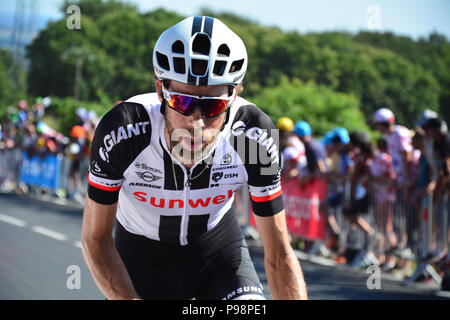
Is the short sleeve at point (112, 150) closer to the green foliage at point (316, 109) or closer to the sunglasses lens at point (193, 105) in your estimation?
the sunglasses lens at point (193, 105)

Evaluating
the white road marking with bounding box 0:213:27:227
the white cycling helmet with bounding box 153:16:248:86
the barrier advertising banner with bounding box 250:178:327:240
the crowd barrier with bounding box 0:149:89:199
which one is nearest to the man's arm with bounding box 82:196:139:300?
the white cycling helmet with bounding box 153:16:248:86

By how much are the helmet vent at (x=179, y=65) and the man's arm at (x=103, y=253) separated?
25.3 inches

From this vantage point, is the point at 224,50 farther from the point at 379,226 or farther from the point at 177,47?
the point at 379,226

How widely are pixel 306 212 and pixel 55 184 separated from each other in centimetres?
1003

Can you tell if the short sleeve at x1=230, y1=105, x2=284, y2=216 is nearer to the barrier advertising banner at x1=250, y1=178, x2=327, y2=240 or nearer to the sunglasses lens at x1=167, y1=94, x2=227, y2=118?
the sunglasses lens at x1=167, y1=94, x2=227, y2=118

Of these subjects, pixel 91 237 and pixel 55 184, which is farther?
pixel 55 184

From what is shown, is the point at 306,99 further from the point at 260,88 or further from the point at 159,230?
the point at 159,230

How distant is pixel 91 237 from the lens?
290 cm

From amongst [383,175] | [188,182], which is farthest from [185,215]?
[383,175]

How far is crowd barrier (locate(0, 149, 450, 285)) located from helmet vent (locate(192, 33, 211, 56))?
5.44 m

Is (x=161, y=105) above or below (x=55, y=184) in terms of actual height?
above

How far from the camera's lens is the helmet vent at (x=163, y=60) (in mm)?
2826

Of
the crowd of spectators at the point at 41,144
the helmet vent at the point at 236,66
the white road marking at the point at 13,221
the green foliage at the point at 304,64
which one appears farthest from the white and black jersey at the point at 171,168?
the green foliage at the point at 304,64

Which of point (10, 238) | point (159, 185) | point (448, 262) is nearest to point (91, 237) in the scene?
point (159, 185)
